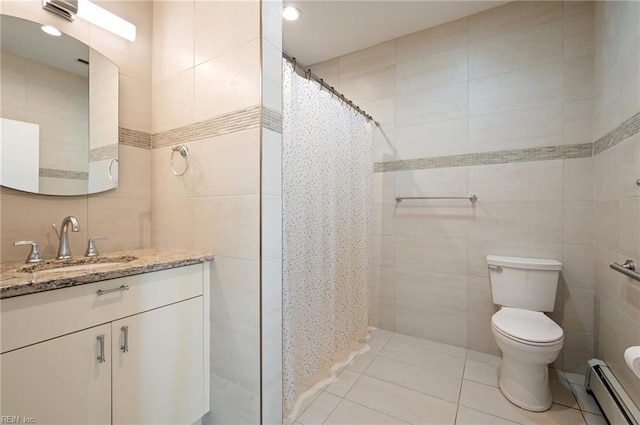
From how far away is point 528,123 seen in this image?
2023 mm

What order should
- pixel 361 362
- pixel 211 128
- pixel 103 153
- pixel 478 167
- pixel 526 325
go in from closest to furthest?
1. pixel 211 128
2. pixel 103 153
3. pixel 526 325
4. pixel 361 362
5. pixel 478 167

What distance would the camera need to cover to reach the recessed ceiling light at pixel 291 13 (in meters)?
2.14

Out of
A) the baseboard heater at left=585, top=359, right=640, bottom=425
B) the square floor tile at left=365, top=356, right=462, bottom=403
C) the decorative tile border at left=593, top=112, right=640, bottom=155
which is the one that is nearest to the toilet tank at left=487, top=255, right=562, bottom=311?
the baseboard heater at left=585, top=359, right=640, bottom=425

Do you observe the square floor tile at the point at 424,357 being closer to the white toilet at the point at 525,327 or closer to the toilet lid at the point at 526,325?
the white toilet at the point at 525,327

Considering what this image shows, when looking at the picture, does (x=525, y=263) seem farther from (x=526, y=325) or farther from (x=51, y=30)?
(x=51, y=30)

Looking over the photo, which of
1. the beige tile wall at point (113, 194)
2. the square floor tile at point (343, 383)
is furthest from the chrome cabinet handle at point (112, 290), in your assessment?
the square floor tile at point (343, 383)

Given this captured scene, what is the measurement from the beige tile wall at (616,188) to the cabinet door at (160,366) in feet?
6.78

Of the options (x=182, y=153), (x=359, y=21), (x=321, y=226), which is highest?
(x=359, y=21)

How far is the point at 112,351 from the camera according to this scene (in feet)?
3.52

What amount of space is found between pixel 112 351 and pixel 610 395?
7.60 feet

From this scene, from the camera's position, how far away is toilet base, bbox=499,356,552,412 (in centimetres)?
157

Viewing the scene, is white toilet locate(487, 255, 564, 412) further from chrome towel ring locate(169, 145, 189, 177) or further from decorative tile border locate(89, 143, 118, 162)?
decorative tile border locate(89, 143, 118, 162)

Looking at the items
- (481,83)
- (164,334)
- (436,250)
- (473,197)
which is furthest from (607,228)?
(164,334)

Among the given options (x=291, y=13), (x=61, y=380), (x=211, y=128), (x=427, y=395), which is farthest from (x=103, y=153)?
(x=427, y=395)
